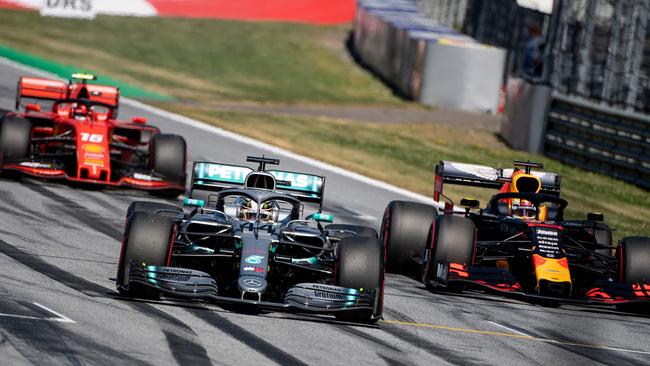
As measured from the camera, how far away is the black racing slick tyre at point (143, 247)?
1105 cm

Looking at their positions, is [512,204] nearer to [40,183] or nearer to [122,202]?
[122,202]

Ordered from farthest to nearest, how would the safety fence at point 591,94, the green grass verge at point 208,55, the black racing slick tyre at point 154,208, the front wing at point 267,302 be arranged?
the green grass verge at point 208,55
the safety fence at point 591,94
the black racing slick tyre at point 154,208
the front wing at point 267,302

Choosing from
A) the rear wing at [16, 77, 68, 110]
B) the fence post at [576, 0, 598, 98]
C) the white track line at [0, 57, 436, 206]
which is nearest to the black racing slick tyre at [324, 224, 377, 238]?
the white track line at [0, 57, 436, 206]

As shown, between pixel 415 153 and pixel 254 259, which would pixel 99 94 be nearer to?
pixel 415 153

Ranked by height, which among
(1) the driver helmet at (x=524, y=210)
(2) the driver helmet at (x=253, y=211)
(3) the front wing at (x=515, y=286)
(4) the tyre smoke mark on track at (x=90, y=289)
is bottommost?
(4) the tyre smoke mark on track at (x=90, y=289)

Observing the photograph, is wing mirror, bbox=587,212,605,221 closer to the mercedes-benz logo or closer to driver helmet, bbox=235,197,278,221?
driver helmet, bbox=235,197,278,221

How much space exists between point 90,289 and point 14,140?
6.40 m

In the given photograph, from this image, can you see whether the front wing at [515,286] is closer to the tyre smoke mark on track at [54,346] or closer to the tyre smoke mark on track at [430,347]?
the tyre smoke mark on track at [430,347]

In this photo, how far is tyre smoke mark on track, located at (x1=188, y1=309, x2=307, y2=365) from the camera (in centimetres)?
959

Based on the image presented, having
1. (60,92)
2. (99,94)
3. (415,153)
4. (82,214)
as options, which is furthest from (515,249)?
(415,153)

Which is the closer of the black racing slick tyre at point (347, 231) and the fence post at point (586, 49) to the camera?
the black racing slick tyre at point (347, 231)

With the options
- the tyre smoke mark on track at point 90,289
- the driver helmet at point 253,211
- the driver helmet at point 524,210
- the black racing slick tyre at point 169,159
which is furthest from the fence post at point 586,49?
the tyre smoke mark on track at point 90,289

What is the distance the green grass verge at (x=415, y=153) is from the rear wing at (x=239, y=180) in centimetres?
638

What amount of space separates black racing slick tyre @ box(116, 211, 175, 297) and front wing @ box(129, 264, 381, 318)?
0.40ft
